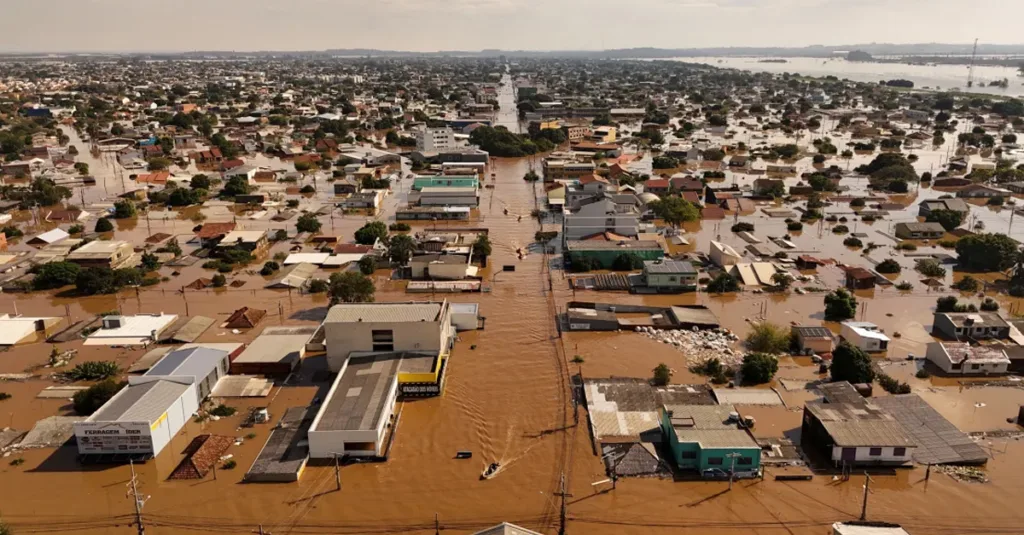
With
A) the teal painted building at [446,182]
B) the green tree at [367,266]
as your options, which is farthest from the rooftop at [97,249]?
the teal painted building at [446,182]

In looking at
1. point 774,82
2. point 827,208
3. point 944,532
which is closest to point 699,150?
point 827,208

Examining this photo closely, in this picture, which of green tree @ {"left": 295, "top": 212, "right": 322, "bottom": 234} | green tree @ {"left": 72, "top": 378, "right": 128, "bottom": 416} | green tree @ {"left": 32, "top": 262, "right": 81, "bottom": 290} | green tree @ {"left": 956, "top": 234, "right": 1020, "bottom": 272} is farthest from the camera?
green tree @ {"left": 295, "top": 212, "right": 322, "bottom": 234}

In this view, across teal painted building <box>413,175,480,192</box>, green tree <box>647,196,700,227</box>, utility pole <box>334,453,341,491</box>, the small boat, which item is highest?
teal painted building <box>413,175,480,192</box>

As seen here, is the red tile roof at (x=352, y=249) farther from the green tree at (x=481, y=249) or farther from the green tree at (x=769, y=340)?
the green tree at (x=769, y=340)

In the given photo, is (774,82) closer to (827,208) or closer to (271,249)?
(827,208)

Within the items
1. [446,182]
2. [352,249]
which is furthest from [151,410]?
[446,182]

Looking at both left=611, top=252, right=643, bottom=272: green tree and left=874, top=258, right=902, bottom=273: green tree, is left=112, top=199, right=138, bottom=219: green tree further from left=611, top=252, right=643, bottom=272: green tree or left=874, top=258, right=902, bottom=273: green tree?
left=874, top=258, right=902, bottom=273: green tree

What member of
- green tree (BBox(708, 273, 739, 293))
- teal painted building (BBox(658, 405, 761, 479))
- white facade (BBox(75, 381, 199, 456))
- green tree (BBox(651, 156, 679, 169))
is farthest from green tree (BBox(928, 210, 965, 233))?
white facade (BBox(75, 381, 199, 456))
